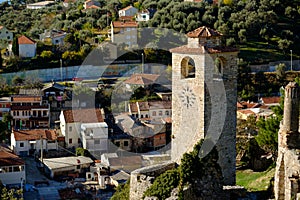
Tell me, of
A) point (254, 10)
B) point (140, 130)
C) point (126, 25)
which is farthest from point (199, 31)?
point (254, 10)

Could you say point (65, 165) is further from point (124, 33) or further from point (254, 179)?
point (124, 33)

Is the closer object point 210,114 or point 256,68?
point 210,114

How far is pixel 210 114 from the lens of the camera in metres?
11.2

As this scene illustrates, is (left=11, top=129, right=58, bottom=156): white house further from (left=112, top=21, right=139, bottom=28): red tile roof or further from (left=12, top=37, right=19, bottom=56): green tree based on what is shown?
(left=112, top=21, right=139, bottom=28): red tile roof

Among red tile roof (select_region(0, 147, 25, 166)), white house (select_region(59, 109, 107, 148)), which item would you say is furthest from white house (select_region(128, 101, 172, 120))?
red tile roof (select_region(0, 147, 25, 166))

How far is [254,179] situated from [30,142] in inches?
528

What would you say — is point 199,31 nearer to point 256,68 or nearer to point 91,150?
point 91,150

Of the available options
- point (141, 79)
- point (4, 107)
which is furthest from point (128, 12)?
point (4, 107)

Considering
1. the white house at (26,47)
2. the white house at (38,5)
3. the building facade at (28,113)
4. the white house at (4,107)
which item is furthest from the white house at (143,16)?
the white house at (38,5)

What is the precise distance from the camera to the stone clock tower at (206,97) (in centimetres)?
1104

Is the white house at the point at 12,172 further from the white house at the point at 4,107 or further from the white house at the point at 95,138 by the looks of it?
the white house at the point at 4,107

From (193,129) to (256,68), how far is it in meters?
26.5

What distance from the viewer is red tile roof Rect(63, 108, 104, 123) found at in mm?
25641

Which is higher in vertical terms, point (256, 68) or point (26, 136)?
point (256, 68)
